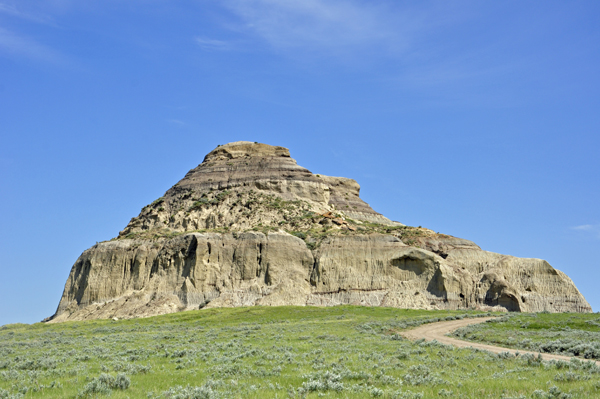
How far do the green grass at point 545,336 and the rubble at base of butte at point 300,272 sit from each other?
27.7 meters

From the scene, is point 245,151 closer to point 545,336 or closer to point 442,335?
point 442,335

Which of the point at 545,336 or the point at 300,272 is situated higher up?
the point at 300,272

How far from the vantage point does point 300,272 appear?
79938 millimetres

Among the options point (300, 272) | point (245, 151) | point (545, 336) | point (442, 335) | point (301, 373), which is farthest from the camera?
point (245, 151)

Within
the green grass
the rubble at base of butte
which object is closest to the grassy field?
the green grass

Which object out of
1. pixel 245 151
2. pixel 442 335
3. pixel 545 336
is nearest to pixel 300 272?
pixel 245 151

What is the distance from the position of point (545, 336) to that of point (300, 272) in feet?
160

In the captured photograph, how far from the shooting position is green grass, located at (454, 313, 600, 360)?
26.5 meters

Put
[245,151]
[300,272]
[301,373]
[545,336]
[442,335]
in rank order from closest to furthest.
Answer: [301,373] → [545,336] → [442,335] → [300,272] → [245,151]

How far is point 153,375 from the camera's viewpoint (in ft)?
66.8

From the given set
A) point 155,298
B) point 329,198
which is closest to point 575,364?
point 155,298

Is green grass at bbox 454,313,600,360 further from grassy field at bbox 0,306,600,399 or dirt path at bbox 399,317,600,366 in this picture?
grassy field at bbox 0,306,600,399

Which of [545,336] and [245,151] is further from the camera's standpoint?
[245,151]

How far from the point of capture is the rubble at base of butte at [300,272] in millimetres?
74750
